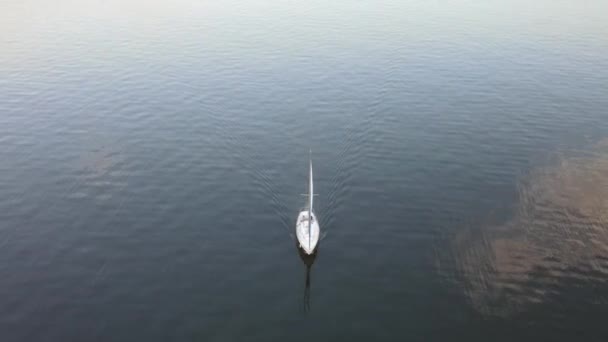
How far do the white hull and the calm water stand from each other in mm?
2051

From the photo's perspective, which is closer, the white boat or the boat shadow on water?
the boat shadow on water

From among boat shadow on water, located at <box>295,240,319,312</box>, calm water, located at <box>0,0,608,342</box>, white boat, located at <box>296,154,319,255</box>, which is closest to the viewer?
calm water, located at <box>0,0,608,342</box>

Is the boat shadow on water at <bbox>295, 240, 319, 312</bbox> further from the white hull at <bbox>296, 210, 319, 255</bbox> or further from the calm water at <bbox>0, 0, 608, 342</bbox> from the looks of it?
the white hull at <bbox>296, 210, 319, 255</bbox>

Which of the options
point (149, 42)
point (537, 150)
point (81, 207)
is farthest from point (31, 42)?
point (537, 150)

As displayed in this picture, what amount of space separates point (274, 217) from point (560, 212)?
42.5 metres

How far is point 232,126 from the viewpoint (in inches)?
4026

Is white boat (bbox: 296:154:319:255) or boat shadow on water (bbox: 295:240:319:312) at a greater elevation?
white boat (bbox: 296:154:319:255)

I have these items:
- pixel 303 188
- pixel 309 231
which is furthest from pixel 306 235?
pixel 303 188

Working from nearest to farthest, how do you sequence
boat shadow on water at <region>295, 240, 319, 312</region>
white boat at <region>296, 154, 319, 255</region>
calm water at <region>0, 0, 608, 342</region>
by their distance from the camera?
calm water at <region>0, 0, 608, 342</region> < boat shadow on water at <region>295, 240, 319, 312</region> < white boat at <region>296, 154, 319, 255</region>

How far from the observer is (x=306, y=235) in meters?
66.3

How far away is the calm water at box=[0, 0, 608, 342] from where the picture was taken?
58.3 meters

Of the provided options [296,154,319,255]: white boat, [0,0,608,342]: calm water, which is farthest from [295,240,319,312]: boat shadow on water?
[296,154,319,255]: white boat

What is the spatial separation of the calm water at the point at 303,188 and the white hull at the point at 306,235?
2.05 meters

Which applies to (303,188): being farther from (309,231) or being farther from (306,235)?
(309,231)
